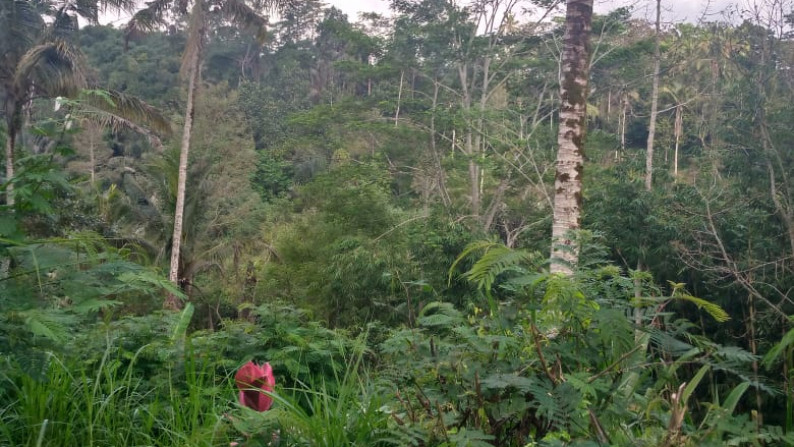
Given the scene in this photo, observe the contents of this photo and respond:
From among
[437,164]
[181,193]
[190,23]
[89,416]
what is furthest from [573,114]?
[437,164]

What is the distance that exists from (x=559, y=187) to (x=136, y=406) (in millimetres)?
4195

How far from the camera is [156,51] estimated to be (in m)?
38.3

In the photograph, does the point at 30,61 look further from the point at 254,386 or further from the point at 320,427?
the point at 320,427

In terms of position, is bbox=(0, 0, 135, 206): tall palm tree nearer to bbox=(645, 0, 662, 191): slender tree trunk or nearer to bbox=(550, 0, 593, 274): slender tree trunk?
bbox=(550, 0, 593, 274): slender tree trunk

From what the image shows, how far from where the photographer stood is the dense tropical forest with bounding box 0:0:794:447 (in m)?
1.80

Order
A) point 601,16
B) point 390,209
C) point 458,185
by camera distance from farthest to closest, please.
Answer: point 458,185, point 601,16, point 390,209

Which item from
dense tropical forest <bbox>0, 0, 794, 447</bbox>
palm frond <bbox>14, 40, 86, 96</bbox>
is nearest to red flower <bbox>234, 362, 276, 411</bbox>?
dense tropical forest <bbox>0, 0, 794, 447</bbox>

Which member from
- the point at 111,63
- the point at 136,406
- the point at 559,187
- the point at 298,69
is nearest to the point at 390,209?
the point at 559,187

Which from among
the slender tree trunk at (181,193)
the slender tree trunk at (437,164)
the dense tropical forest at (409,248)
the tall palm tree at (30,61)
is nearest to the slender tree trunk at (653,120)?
the dense tropical forest at (409,248)

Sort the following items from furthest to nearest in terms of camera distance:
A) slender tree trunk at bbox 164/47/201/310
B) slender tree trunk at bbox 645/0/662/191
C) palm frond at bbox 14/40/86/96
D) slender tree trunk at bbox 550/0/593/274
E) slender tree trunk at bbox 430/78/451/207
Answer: slender tree trunk at bbox 430/78/451/207
slender tree trunk at bbox 164/47/201/310
slender tree trunk at bbox 645/0/662/191
palm frond at bbox 14/40/86/96
slender tree trunk at bbox 550/0/593/274

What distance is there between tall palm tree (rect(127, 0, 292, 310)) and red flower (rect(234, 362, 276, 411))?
498 inches

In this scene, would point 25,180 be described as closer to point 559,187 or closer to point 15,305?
point 15,305

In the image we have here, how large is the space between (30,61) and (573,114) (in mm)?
10851

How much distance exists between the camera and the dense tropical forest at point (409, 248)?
180 centimetres
